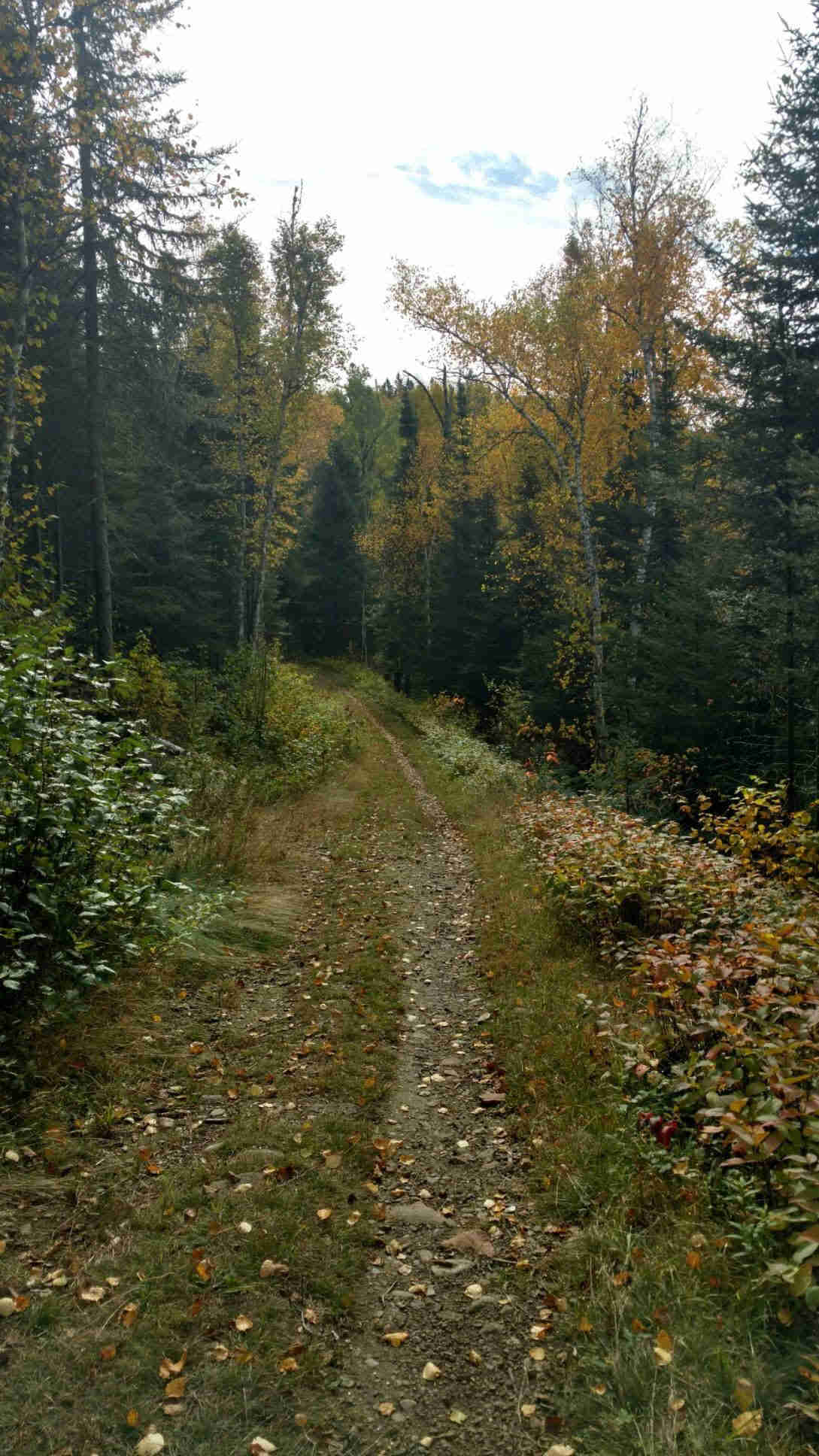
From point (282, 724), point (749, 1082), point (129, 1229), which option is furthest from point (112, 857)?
point (282, 724)

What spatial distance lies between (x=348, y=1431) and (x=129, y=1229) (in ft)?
4.74

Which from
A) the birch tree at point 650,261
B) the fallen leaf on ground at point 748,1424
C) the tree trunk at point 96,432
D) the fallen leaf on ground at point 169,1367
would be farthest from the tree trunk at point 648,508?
the fallen leaf on ground at point 169,1367

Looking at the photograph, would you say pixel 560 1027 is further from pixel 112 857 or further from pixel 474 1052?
pixel 112 857

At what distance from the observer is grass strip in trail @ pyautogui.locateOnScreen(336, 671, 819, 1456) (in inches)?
100

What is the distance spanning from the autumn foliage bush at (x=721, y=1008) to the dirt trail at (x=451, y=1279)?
945 millimetres

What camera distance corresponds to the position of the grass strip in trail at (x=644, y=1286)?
100 inches

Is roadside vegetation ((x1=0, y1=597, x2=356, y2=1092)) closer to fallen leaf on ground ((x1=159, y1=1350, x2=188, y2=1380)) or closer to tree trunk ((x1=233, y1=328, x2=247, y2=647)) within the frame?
fallen leaf on ground ((x1=159, y1=1350, x2=188, y2=1380))

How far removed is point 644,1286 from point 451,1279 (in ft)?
2.94

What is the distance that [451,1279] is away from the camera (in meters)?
3.50

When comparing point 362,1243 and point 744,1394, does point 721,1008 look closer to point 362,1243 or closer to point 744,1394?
point 744,1394

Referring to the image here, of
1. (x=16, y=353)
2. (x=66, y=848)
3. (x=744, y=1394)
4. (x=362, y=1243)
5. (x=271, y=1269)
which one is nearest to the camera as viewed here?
(x=744, y=1394)

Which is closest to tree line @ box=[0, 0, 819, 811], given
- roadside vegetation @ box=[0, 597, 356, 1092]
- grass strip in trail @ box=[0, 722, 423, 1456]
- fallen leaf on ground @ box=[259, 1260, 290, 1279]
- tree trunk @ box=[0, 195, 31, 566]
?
tree trunk @ box=[0, 195, 31, 566]

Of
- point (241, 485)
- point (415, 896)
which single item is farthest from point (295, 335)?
point (415, 896)

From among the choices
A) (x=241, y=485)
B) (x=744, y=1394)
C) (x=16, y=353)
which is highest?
(x=241, y=485)
